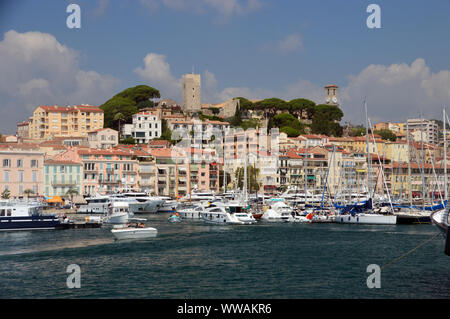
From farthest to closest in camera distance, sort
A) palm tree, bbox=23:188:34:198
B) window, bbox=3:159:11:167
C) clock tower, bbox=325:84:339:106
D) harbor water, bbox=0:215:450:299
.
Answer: clock tower, bbox=325:84:339:106
palm tree, bbox=23:188:34:198
window, bbox=3:159:11:167
harbor water, bbox=0:215:450:299

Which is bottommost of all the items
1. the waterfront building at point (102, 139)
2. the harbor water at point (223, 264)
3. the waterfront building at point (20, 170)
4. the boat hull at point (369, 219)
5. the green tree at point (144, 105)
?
the harbor water at point (223, 264)

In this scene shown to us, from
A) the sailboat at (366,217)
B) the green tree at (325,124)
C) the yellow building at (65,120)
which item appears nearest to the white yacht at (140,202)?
the sailboat at (366,217)

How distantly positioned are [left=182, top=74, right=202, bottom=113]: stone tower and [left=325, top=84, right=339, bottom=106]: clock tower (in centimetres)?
4214

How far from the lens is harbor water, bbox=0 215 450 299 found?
16234 millimetres

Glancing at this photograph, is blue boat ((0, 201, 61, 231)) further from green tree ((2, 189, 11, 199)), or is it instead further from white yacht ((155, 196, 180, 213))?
white yacht ((155, 196, 180, 213))

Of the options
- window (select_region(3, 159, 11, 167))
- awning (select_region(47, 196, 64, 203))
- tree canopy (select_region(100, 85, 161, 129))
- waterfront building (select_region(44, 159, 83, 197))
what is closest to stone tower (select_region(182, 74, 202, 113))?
tree canopy (select_region(100, 85, 161, 129))

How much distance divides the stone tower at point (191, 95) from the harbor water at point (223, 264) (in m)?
66.3

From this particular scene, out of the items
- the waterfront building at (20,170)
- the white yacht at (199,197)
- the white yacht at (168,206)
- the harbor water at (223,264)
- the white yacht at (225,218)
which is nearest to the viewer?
the harbor water at (223,264)

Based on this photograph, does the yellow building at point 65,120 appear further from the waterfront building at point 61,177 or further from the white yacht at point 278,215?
the white yacht at point 278,215

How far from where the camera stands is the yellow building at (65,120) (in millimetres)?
79375

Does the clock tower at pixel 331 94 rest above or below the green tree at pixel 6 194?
above

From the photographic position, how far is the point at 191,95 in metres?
97.2

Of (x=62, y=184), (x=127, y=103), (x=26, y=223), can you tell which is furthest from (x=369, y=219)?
(x=127, y=103)
